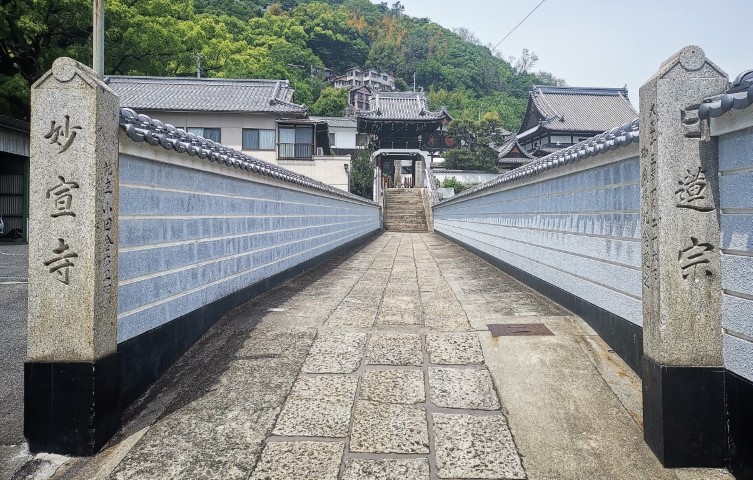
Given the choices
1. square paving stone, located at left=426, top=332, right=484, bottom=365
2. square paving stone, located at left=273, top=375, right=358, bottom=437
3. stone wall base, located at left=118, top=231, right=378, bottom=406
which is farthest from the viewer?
square paving stone, located at left=426, top=332, right=484, bottom=365

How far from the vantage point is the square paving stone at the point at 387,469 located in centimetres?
284

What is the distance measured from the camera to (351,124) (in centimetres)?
5100

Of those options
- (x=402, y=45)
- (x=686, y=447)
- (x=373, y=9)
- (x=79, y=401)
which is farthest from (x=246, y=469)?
(x=373, y=9)

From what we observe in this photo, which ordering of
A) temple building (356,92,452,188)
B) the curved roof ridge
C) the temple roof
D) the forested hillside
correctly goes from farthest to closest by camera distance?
the temple roof, temple building (356,92,452,188), the forested hillside, the curved roof ridge

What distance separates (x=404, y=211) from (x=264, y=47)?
41373 millimetres

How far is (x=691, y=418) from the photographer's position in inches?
116

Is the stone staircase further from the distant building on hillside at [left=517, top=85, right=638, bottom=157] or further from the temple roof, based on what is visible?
the distant building on hillside at [left=517, top=85, right=638, bottom=157]

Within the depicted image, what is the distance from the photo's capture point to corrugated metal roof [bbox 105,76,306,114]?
29.7 m

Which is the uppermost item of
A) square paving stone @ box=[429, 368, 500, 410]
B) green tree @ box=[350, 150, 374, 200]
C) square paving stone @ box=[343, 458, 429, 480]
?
green tree @ box=[350, 150, 374, 200]

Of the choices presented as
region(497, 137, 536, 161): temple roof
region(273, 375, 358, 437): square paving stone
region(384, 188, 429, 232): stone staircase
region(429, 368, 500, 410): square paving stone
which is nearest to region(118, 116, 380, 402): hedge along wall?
region(273, 375, 358, 437): square paving stone

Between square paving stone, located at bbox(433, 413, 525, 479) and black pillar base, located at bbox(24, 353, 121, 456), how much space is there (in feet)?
7.43

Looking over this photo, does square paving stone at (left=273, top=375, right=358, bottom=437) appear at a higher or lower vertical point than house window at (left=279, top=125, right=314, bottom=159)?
lower

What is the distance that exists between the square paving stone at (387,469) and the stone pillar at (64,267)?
1.71m

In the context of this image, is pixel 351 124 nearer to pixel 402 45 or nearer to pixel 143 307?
pixel 143 307
